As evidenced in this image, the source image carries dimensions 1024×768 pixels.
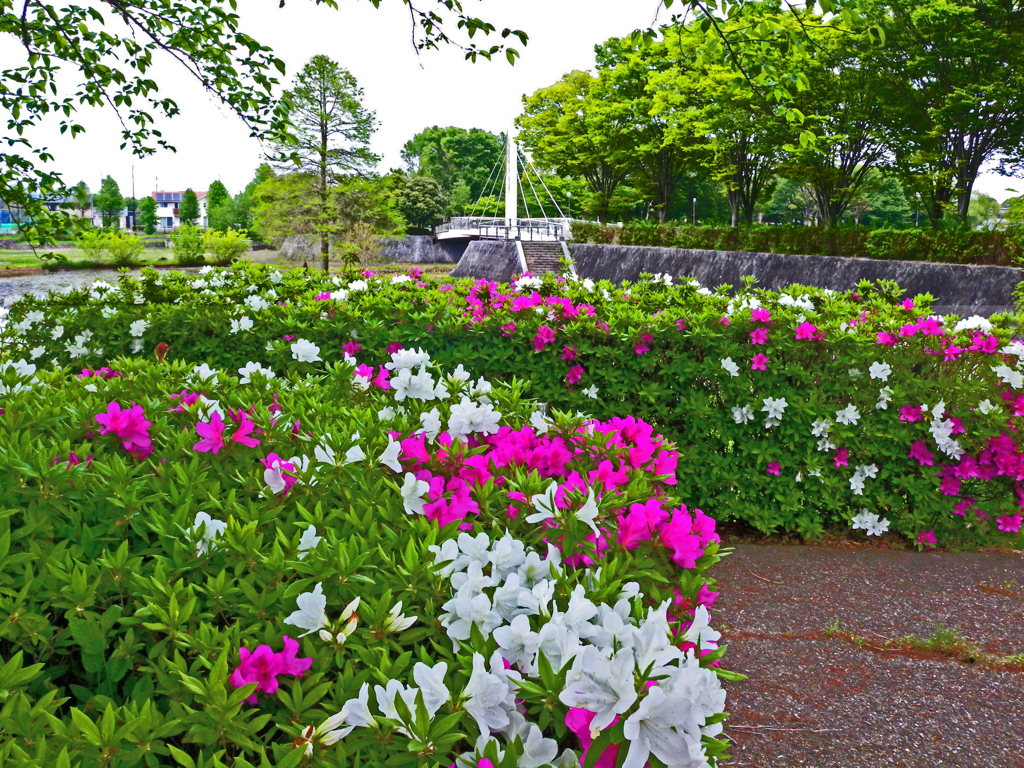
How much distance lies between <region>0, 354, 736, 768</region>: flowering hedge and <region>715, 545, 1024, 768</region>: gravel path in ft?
4.89

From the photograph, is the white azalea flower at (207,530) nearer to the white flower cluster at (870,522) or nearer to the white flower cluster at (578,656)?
the white flower cluster at (578,656)

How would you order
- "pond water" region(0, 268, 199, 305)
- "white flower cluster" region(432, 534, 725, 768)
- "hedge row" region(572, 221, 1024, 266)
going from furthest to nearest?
"pond water" region(0, 268, 199, 305) < "hedge row" region(572, 221, 1024, 266) < "white flower cluster" region(432, 534, 725, 768)

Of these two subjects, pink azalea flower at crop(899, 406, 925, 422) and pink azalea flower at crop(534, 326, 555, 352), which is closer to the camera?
pink azalea flower at crop(899, 406, 925, 422)

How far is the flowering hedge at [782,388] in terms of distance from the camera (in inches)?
205

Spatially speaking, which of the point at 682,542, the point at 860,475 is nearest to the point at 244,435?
the point at 682,542

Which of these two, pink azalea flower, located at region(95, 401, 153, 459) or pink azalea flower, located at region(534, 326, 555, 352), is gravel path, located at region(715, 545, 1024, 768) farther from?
pink azalea flower, located at region(95, 401, 153, 459)

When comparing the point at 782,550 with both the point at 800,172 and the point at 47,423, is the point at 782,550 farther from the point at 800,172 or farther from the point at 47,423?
the point at 800,172

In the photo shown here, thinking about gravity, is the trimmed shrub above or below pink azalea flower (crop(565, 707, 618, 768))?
above

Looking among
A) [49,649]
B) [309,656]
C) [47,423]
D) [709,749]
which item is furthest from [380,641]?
[47,423]

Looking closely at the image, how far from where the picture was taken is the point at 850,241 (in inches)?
789

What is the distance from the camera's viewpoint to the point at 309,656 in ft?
4.71

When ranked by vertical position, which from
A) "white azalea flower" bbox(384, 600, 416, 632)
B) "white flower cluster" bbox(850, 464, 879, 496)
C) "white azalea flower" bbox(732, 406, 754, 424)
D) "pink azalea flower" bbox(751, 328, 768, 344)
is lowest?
"white flower cluster" bbox(850, 464, 879, 496)

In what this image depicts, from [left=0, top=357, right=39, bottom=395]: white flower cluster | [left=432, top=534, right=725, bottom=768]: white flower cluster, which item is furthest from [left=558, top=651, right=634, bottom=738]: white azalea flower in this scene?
[left=0, top=357, right=39, bottom=395]: white flower cluster

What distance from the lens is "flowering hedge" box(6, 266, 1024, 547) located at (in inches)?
205
